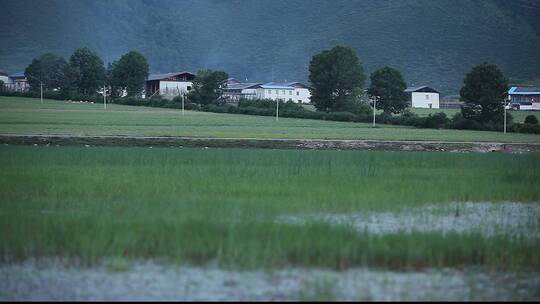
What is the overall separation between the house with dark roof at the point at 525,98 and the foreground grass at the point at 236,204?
101 metres

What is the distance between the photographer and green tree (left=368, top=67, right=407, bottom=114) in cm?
8275

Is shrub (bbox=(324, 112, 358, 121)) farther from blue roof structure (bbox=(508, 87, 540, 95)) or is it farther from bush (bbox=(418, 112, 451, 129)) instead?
blue roof structure (bbox=(508, 87, 540, 95))

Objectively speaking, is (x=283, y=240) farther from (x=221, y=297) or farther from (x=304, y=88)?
(x=304, y=88)

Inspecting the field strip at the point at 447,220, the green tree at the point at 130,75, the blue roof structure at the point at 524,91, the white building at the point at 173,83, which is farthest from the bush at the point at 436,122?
the blue roof structure at the point at 524,91

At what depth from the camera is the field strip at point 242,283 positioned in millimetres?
9125

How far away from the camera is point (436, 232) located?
12.3m

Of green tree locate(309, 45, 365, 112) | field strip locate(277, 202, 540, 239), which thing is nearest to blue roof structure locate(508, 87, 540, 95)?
green tree locate(309, 45, 365, 112)

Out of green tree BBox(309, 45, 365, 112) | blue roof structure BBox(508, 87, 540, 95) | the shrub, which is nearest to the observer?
the shrub

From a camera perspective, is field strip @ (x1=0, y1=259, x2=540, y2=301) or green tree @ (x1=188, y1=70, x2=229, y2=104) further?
green tree @ (x1=188, y1=70, x2=229, y2=104)

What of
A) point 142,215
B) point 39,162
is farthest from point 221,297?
point 39,162

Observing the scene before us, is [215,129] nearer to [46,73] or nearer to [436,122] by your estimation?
[436,122]

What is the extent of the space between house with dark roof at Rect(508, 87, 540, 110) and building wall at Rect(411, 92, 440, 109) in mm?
11754

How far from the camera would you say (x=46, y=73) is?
130 meters

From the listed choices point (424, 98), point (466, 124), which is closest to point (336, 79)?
point (466, 124)
